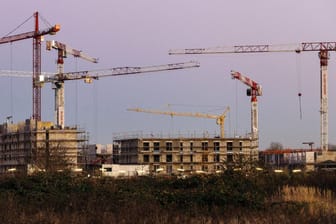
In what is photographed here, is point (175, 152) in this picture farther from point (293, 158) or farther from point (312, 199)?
point (312, 199)

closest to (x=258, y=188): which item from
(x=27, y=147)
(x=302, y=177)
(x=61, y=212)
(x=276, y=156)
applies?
(x=61, y=212)

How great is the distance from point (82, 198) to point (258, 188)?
8102 mm

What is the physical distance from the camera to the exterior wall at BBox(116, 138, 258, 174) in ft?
363

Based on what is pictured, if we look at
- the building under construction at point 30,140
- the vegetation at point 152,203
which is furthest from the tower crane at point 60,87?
the vegetation at point 152,203

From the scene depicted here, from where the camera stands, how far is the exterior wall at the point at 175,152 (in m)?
111

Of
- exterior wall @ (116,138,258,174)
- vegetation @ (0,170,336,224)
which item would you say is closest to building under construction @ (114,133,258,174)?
exterior wall @ (116,138,258,174)

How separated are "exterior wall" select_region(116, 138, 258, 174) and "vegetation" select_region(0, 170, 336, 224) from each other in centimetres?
8200

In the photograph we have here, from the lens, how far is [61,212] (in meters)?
18.3

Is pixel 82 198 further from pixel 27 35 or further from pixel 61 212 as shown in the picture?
pixel 27 35

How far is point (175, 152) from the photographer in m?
112

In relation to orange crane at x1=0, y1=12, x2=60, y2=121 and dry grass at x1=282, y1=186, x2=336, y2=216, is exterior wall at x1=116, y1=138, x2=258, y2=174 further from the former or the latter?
dry grass at x1=282, y1=186, x2=336, y2=216

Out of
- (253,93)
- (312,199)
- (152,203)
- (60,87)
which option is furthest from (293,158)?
(152,203)

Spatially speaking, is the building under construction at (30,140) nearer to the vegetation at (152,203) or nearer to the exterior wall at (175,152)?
the exterior wall at (175,152)

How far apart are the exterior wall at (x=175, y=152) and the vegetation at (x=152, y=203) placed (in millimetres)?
81995
